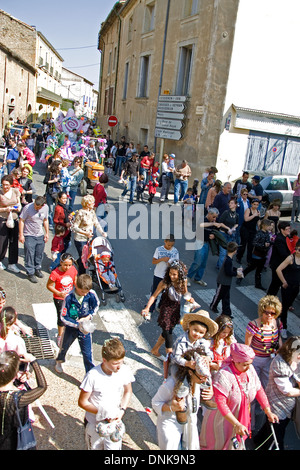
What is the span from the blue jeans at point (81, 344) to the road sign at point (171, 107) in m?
14.7

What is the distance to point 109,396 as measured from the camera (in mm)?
3230

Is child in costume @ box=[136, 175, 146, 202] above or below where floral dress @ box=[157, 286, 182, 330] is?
above

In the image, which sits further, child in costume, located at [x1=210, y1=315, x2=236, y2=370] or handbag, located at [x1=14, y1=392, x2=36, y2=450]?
child in costume, located at [x1=210, y1=315, x2=236, y2=370]

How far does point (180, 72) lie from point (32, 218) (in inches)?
564

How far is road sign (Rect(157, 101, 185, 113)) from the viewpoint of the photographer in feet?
57.4

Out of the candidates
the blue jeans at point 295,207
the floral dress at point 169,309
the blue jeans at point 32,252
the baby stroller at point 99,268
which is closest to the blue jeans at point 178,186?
the blue jeans at point 295,207

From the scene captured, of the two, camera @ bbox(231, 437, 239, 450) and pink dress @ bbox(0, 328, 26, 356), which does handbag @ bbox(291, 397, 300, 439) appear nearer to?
camera @ bbox(231, 437, 239, 450)

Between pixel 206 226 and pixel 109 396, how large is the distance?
5.21 metres

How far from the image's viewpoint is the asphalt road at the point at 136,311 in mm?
4742

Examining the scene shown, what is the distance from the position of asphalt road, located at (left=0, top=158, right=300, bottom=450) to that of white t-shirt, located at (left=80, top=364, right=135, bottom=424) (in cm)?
91

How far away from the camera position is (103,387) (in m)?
3.23

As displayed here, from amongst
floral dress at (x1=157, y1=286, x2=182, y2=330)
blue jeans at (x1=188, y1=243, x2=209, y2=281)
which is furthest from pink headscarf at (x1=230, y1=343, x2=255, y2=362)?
blue jeans at (x1=188, y1=243, x2=209, y2=281)

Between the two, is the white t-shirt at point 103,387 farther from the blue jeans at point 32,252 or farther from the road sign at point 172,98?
the road sign at point 172,98
